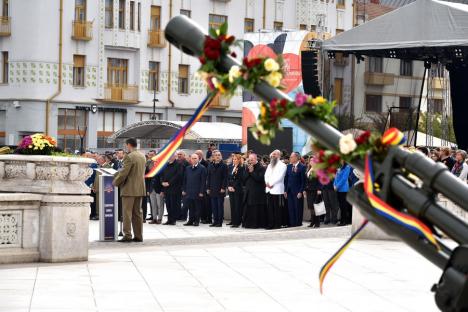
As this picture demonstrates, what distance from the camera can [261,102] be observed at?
14.2 ft

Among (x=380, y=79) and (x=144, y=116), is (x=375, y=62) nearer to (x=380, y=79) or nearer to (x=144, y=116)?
(x=380, y=79)

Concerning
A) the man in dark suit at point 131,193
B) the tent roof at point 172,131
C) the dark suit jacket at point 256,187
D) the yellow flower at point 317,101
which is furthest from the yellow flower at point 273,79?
the tent roof at point 172,131

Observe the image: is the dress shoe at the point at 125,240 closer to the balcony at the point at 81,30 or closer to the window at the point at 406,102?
the window at the point at 406,102

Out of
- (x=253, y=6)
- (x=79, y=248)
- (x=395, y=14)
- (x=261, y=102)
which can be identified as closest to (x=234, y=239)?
(x=79, y=248)

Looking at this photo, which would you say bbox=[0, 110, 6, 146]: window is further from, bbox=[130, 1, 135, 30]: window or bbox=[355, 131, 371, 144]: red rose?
bbox=[355, 131, 371, 144]: red rose

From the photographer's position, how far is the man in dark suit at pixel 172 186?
28750 mm

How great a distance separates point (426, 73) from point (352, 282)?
73.1 ft

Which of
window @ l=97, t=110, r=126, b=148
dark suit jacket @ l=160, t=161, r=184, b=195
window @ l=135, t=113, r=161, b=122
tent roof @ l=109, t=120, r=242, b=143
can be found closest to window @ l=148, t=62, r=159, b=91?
window @ l=135, t=113, r=161, b=122

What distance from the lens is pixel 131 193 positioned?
21.9 m

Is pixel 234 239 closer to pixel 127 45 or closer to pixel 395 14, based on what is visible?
pixel 395 14

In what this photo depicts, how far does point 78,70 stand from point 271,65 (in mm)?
63633

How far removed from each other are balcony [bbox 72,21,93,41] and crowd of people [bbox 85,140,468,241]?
37167mm

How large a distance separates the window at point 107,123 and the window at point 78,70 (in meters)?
2.17

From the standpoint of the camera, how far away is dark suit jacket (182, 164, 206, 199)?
2838cm
